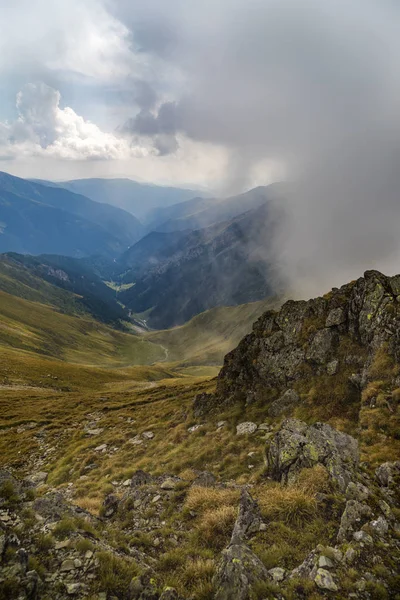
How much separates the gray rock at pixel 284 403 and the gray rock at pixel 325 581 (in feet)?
55.7

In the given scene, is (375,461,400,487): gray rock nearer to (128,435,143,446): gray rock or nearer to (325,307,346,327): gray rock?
(325,307,346,327): gray rock

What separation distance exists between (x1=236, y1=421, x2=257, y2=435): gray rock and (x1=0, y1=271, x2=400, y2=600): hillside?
0.13 metres

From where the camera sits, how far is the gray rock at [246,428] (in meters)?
24.6

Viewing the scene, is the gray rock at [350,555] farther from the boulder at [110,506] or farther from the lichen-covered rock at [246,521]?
the boulder at [110,506]

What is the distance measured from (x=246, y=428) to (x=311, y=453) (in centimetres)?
1093

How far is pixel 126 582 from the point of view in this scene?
898 centimetres

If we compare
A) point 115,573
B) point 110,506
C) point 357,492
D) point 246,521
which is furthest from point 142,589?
point 110,506

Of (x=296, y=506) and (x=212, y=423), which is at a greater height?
(x=296, y=506)

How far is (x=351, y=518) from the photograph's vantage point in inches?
432

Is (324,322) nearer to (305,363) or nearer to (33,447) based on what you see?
(305,363)

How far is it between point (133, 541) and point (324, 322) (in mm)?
24375

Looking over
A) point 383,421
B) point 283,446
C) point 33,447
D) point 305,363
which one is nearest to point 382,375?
point 383,421

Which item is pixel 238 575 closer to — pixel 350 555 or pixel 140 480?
pixel 350 555

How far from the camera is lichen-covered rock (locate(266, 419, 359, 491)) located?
13766 millimetres
